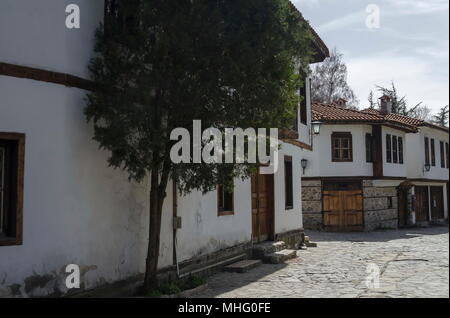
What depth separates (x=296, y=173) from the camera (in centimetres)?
1625

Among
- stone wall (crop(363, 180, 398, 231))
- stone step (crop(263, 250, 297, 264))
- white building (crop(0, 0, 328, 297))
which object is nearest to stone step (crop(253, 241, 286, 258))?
stone step (crop(263, 250, 297, 264))

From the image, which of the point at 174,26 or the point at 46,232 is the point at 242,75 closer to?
the point at 174,26

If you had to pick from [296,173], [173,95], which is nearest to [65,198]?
[173,95]

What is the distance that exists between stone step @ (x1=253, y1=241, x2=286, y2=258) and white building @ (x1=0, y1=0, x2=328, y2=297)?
4.56 meters

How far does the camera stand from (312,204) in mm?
23375

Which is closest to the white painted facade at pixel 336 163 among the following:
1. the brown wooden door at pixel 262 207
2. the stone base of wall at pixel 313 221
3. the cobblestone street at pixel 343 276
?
the stone base of wall at pixel 313 221

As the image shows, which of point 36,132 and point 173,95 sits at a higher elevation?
point 173,95

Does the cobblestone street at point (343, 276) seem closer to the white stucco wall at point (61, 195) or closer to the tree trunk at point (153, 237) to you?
the tree trunk at point (153, 237)

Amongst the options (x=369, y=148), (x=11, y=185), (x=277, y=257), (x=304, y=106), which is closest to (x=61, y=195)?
(x=11, y=185)

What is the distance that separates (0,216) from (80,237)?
107cm

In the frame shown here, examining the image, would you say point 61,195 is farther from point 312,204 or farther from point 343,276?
point 312,204

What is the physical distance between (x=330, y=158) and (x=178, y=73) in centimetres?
1718

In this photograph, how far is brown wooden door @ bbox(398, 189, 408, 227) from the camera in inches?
1033

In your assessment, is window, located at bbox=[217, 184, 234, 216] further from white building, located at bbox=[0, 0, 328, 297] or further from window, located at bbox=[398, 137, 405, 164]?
window, located at bbox=[398, 137, 405, 164]
